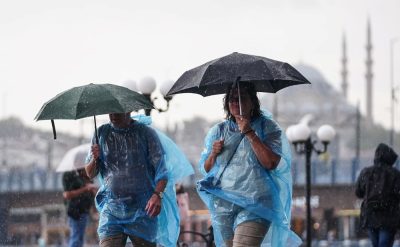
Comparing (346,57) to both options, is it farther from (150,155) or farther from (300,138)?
(150,155)

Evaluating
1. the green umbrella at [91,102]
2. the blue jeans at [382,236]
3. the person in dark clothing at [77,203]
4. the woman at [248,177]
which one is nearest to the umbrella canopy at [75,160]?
the person in dark clothing at [77,203]

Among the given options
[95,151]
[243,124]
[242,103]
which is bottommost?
[95,151]

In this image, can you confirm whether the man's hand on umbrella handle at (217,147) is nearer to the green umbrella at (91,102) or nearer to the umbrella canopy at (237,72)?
the umbrella canopy at (237,72)

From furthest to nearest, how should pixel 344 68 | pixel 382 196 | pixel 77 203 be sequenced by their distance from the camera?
pixel 344 68 → pixel 77 203 → pixel 382 196

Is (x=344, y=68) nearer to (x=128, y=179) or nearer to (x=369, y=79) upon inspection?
(x=369, y=79)

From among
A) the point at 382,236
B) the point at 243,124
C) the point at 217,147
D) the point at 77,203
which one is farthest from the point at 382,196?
the point at 243,124

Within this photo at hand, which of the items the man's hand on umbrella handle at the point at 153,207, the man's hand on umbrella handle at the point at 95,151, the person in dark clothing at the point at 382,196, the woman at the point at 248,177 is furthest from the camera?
the person in dark clothing at the point at 382,196

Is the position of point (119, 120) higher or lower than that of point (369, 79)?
higher

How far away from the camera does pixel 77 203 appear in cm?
1145

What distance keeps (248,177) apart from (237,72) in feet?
2.20

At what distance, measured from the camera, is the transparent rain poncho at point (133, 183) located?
256 inches

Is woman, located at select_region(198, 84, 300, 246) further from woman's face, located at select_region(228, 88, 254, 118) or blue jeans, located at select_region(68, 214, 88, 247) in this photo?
blue jeans, located at select_region(68, 214, 88, 247)

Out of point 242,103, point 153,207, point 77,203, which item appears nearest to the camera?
point 242,103

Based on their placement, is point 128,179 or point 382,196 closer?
point 128,179
